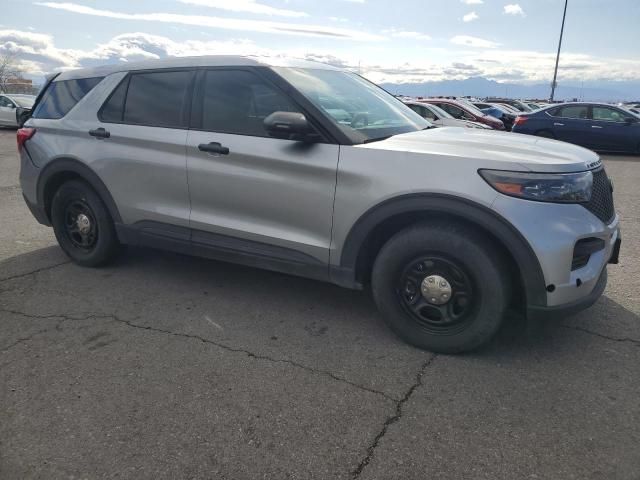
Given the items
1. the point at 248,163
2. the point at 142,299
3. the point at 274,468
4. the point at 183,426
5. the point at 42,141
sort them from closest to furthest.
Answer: the point at 274,468, the point at 183,426, the point at 248,163, the point at 142,299, the point at 42,141

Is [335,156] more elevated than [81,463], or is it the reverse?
[335,156]

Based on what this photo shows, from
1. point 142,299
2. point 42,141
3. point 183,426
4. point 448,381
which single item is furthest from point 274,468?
point 42,141

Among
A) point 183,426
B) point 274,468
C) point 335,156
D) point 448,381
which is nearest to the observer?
point 274,468

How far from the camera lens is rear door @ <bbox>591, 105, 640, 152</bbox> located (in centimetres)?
1339

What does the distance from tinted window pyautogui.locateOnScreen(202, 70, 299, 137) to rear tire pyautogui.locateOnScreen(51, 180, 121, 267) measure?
1.34 meters

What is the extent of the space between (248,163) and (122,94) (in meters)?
1.49

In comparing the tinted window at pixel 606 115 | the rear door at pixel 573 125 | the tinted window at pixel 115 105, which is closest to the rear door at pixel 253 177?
the tinted window at pixel 115 105

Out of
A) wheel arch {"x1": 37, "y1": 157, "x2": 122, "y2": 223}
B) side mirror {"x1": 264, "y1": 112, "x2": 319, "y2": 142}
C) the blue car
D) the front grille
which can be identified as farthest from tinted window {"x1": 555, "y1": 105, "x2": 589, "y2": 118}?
wheel arch {"x1": 37, "y1": 157, "x2": 122, "y2": 223}

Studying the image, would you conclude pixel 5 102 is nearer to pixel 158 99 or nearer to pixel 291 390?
pixel 158 99

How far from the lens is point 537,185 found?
2697 mm

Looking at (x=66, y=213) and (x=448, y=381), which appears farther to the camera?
(x=66, y=213)

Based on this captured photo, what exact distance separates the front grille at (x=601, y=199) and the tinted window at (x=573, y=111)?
11770 mm

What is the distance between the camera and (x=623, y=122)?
13414 mm

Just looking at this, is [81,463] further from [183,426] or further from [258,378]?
[258,378]
